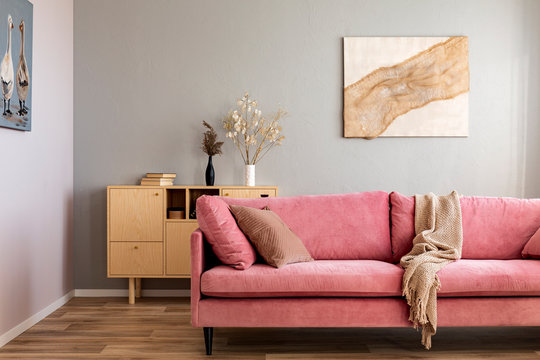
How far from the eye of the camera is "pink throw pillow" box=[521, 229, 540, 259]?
305cm

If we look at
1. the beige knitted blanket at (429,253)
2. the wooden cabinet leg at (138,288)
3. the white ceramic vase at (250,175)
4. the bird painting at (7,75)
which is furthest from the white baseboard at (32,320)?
the beige knitted blanket at (429,253)

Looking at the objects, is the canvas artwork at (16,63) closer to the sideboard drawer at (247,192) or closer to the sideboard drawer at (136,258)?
the sideboard drawer at (136,258)

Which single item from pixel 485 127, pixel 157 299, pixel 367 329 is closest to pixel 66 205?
pixel 157 299

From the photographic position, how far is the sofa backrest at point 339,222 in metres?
3.26

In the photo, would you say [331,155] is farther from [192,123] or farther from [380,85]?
[192,123]

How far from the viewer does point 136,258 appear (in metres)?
3.92

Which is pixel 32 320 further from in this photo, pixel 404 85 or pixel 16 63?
pixel 404 85

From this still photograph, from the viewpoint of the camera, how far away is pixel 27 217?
339cm

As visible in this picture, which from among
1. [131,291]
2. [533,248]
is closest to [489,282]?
[533,248]

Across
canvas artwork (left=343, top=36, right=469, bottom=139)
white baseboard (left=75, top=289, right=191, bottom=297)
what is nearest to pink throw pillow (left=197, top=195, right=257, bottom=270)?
white baseboard (left=75, top=289, right=191, bottom=297)

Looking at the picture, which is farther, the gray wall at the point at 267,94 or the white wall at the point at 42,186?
the gray wall at the point at 267,94

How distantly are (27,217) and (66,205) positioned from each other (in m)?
0.69

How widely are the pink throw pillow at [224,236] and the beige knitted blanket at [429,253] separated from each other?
2.83 feet

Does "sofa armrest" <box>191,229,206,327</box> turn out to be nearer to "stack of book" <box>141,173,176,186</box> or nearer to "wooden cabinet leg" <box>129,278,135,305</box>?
"stack of book" <box>141,173,176,186</box>
